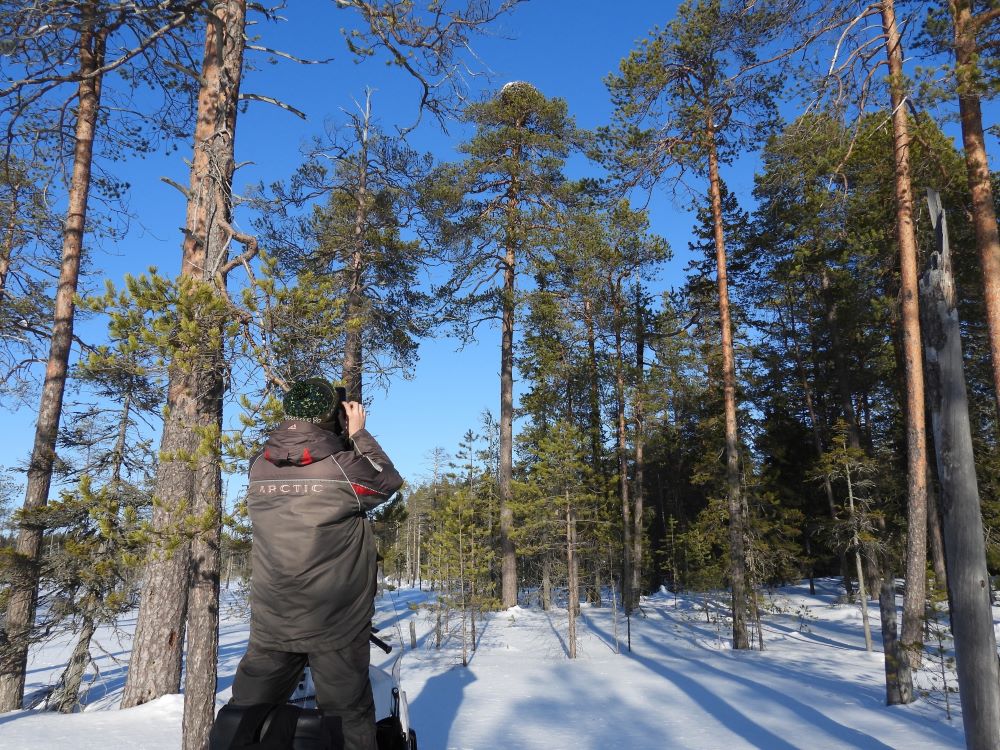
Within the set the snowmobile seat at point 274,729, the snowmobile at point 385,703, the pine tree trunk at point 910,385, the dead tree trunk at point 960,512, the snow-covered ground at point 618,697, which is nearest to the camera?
the snowmobile seat at point 274,729

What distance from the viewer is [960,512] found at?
4.15 m

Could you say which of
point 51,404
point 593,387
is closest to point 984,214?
point 51,404

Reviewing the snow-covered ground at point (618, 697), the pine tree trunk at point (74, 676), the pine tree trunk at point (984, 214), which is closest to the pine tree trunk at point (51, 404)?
the pine tree trunk at point (74, 676)

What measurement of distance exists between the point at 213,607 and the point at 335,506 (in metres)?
2.44

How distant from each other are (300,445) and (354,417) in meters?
0.32

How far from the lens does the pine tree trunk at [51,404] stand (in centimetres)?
864

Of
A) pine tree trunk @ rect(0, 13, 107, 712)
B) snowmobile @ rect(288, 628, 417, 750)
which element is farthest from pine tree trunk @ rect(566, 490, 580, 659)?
snowmobile @ rect(288, 628, 417, 750)

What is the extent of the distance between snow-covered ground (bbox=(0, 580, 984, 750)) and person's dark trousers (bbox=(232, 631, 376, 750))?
A: 654mm

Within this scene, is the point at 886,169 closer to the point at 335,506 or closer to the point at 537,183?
the point at 537,183

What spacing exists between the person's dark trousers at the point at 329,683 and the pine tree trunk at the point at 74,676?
775 centimetres

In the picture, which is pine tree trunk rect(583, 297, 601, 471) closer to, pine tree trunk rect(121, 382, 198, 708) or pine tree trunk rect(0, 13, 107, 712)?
pine tree trunk rect(0, 13, 107, 712)

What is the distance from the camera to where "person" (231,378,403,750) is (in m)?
2.44

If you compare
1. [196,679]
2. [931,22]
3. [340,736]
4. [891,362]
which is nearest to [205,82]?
[196,679]

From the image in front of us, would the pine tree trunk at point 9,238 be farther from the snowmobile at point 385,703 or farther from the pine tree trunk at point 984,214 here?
the pine tree trunk at point 984,214
